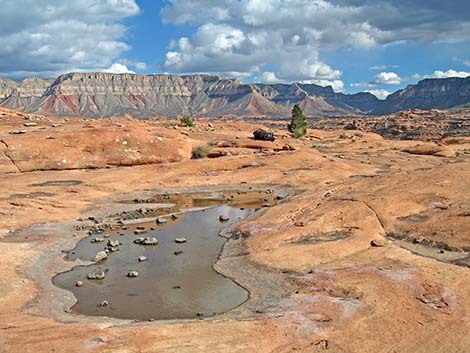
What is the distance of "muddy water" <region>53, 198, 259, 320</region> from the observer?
22.3 metres

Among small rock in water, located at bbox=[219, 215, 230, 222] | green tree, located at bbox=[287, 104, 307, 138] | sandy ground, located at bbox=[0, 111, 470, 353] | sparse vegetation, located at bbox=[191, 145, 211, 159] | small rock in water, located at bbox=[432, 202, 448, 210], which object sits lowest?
small rock in water, located at bbox=[219, 215, 230, 222]

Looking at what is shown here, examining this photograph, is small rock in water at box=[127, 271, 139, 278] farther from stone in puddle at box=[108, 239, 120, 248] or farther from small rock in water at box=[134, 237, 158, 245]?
small rock in water at box=[134, 237, 158, 245]

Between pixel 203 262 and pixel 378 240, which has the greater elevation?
pixel 378 240

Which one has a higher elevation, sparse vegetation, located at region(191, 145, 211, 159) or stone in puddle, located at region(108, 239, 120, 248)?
sparse vegetation, located at region(191, 145, 211, 159)

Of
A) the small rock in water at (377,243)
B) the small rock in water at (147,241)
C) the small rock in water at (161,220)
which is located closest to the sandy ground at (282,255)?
the small rock in water at (377,243)

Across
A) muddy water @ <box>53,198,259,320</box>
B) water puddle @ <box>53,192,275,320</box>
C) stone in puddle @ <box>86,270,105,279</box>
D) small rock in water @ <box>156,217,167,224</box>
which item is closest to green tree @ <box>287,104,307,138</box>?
water puddle @ <box>53,192,275,320</box>

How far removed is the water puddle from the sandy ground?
3.51 feet

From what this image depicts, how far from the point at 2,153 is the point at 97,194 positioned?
57.3 ft

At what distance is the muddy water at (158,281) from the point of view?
22312 millimetres

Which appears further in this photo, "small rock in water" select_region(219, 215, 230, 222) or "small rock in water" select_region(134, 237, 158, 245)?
"small rock in water" select_region(219, 215, 230, 222)

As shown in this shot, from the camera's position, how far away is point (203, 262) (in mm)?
29250

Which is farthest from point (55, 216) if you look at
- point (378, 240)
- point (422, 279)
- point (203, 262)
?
point (422, 279)

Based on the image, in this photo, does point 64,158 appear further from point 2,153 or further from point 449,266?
point 449,266

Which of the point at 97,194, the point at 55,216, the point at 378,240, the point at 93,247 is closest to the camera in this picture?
the point at 378,240
